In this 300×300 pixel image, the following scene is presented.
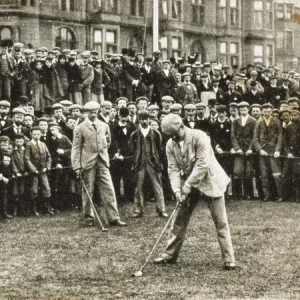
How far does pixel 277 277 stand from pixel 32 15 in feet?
80.0

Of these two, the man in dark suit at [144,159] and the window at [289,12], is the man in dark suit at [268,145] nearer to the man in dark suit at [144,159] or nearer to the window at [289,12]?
the man in dark suit at [144,159]

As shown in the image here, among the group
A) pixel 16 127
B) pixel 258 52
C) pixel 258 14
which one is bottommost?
pixel 16 127

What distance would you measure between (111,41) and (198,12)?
7203 mm

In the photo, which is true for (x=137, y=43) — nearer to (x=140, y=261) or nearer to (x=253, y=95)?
(x=253, y=95)

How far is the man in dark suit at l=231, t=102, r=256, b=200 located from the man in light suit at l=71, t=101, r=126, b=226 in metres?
4.57

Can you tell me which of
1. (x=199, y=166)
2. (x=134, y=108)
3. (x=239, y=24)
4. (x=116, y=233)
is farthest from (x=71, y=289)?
(x=239, y=24)

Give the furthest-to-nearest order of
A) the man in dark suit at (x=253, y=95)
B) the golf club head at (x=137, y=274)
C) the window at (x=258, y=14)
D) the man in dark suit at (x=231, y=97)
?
the window at (x=258, y=14) < the man in dark suit at (x=253, y=95) < the man in dark suit at (x=231, y=97) < the golf club head at (x=137, y=274)

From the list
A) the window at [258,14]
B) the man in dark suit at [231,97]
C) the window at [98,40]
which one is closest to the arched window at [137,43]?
the window at [98,40]

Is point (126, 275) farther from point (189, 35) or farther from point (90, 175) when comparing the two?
point (189, 35)

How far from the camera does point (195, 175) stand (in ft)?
32.7

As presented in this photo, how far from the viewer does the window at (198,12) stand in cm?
4088

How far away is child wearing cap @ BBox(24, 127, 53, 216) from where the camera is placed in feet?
51.2

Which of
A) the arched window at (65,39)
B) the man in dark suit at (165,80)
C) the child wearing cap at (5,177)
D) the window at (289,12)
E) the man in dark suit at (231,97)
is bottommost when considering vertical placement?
the child wearing cap at (5,177)

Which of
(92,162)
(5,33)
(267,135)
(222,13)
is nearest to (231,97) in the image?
(267,135)
